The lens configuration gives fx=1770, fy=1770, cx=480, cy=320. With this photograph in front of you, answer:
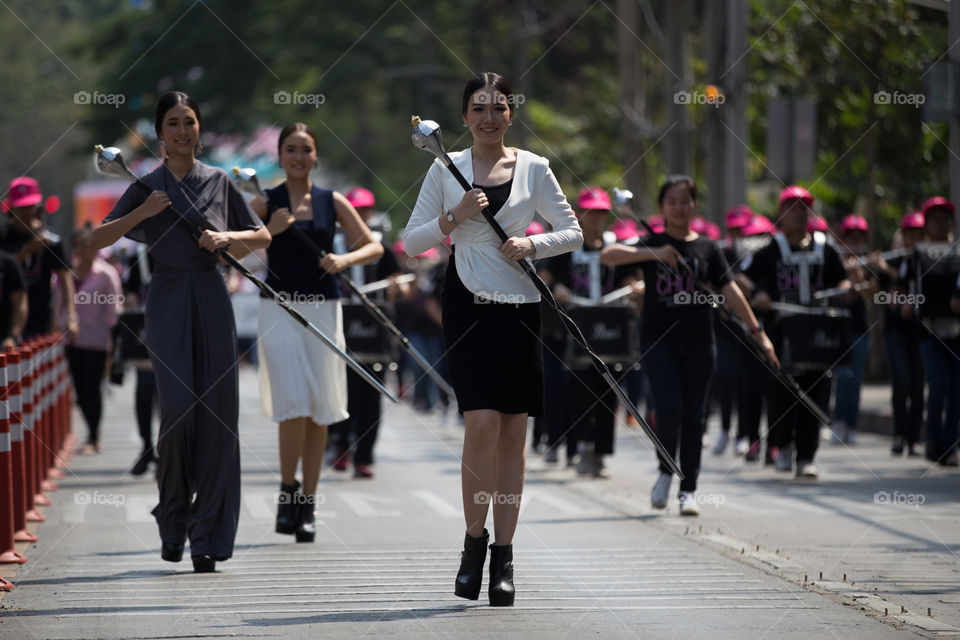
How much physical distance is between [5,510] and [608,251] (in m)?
4.13

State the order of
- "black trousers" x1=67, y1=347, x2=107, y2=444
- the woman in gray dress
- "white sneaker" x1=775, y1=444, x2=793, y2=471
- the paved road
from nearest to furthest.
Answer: the paved road → the woman in gray dress → "white sneaker" x1=775, y1=444, x2=793, y2=471 → "black trousers" x1=67, y1=347, x2=107, y2=444

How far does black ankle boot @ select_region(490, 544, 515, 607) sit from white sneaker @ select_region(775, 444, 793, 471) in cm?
690

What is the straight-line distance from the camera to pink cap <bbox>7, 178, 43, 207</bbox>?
44.7 ft

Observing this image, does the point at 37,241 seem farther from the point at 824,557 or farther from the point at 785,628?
the point at 785,628

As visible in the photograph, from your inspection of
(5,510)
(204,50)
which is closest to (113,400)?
(204,50)

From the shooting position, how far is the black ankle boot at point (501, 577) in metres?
6.72

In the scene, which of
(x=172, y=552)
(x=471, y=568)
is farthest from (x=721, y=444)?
(x=471, y=568)

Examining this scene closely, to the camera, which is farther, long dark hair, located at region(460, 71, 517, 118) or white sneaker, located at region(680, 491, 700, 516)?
white sneaker, located at region(680, 491, 700, 516)

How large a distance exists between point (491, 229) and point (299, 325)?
244 cm

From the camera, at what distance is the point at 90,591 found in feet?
24.1

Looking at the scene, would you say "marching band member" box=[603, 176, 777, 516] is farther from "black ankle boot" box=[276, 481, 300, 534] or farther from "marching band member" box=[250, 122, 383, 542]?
"black ankle boot" box=[276, 481, 300, 534]

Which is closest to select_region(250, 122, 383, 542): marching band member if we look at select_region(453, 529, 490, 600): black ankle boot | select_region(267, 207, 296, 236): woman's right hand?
select_region(267, 207, 296, 236): woman's right hand

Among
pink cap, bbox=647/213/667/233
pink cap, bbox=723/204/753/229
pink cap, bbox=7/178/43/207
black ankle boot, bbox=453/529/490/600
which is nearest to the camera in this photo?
black ankle boot, bbox=453/529/490/600

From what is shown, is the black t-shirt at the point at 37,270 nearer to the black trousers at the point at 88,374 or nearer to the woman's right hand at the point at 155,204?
the black trousers at the point at 88,374
